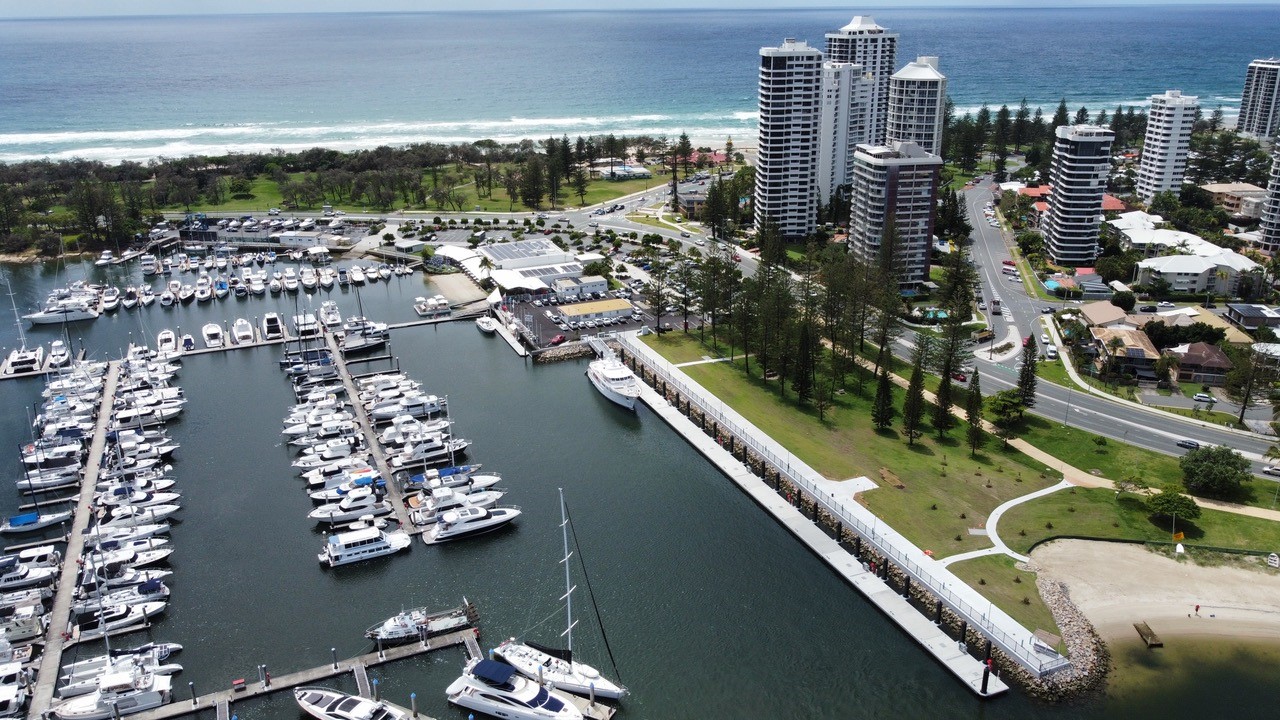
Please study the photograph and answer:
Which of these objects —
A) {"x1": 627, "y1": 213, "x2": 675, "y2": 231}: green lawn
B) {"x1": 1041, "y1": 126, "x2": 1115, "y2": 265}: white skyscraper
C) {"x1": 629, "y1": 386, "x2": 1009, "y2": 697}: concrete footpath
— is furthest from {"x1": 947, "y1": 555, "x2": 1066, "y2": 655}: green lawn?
{"x1": 627, "y1": 213, "x2": 675, "y2": 231}: green lawn

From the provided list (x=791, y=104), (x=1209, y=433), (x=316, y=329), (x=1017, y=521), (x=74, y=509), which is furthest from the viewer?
(x=791, y=104)

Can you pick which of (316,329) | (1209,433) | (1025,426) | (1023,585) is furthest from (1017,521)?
(316,329)

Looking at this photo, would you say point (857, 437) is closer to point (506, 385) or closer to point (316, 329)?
point (506, 385)

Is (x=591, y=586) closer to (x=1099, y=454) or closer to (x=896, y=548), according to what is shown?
(x=896, y=548)

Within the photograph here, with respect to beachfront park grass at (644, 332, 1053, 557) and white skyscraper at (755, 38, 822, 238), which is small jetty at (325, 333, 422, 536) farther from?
white skyscraper at (755, 38, 822, 238)

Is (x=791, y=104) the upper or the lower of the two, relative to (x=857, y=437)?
upper

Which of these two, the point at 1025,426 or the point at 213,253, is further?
the point at 213,253

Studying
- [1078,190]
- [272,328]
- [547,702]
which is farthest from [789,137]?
[547,702]
